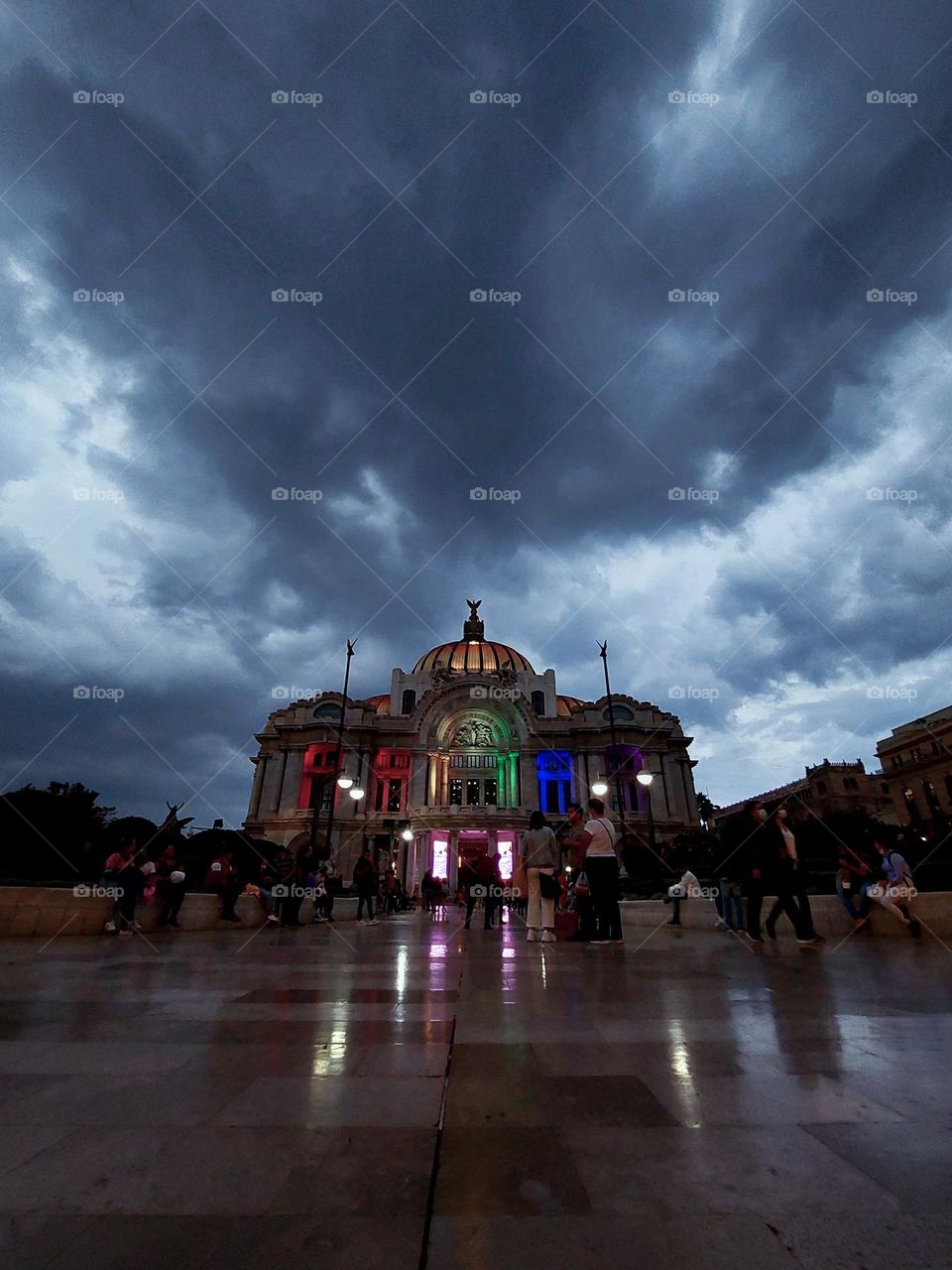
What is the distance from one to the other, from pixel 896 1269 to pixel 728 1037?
2225mm

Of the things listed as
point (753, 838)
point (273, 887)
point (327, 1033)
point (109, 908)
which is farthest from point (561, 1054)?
point (273, 887)

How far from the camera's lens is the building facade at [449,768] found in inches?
1767

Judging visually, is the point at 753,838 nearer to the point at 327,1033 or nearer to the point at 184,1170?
the point at 327,1033

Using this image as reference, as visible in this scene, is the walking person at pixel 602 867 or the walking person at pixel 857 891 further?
the walking person at pixel 857 891

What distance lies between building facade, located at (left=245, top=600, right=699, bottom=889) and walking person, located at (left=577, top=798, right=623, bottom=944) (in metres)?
34.8

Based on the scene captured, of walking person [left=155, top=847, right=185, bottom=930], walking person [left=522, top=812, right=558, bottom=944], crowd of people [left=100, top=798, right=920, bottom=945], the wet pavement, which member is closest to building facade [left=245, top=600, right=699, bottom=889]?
crowd of people [left=100, top=798, right=920, bottom=945]

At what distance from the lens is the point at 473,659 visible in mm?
59406

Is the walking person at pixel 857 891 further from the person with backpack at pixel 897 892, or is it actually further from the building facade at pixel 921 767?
the building facade at pixel 921 767

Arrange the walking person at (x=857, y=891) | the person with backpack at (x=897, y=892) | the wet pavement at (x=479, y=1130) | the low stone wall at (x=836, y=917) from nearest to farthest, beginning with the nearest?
the wet pavement at (x=479, y=1130) → the person with backpack at (x=897, y=892) → the low stone wall at (x=836, y=917) → the walking person at (x=857, y=891)

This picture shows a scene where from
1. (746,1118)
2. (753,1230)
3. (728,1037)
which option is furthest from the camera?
(728,1037)

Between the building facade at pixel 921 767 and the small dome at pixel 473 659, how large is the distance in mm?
37583

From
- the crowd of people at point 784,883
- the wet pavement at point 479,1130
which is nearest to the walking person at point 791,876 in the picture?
the crowd of people at point 784,883

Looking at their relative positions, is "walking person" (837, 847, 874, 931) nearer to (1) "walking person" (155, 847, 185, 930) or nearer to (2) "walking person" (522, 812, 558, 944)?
(2) "walking person" (522, 812, 558, 944)

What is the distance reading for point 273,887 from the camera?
15.0 metres
